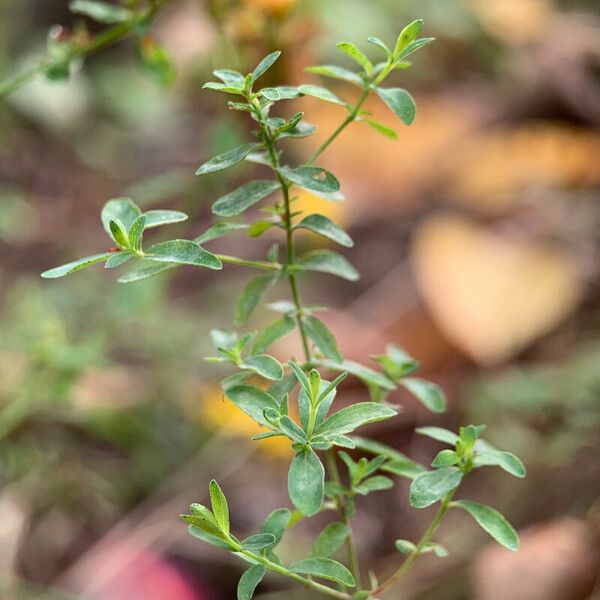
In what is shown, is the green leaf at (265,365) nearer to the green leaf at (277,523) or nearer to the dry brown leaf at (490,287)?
the green leaf at (277,523)

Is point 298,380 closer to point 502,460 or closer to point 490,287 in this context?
point 502,460

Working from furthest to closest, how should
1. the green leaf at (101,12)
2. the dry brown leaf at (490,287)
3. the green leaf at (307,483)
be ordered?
1. the dry brown leaf at (490,287)
2. the green leaf at (101,12)
3. the green leaf at (307,483)

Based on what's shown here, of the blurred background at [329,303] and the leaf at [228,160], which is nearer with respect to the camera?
the leaf at [228,160]

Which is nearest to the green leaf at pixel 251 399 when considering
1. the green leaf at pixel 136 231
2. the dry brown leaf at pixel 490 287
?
the green leaf at pixel 136 231

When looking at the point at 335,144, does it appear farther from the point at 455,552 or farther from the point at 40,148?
the point at 455,552

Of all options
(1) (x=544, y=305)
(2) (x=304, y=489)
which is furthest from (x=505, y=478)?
(2) (x=304, y=489)

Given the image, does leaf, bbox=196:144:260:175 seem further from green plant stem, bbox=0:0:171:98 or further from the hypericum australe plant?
green plant stem, bbox=0:0:171:98

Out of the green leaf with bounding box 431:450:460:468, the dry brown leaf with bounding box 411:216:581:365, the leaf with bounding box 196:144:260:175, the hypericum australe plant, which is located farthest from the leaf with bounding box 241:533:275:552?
the dry brown leaf with bounding box 411:216:581:365
